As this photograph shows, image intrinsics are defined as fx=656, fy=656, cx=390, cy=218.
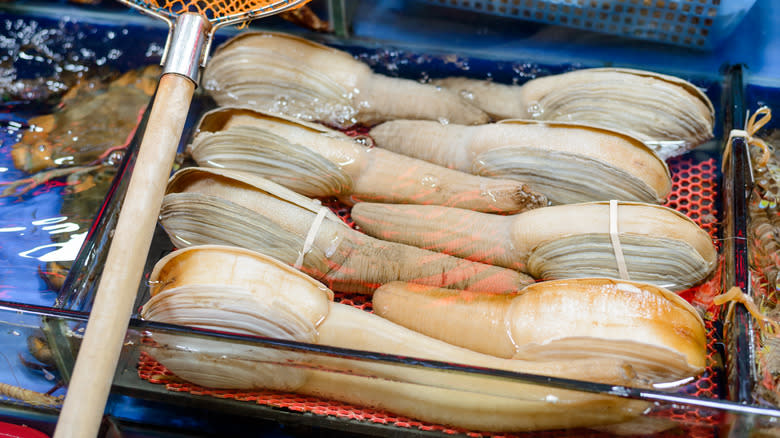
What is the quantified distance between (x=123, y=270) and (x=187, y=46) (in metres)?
0.45

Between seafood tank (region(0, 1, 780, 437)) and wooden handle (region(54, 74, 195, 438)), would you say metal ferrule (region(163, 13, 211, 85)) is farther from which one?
seafood tank (region(0, 1, 780, 437))

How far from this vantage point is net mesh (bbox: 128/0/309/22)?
131cm

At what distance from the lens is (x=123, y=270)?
104cm

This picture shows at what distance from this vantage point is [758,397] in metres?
1.08

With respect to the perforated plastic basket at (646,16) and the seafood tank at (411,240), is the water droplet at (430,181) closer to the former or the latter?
the seafood tank at (411,240)

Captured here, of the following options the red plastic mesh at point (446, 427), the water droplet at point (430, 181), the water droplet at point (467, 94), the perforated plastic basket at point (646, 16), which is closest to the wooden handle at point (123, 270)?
the red plastic mesh at point (446, 427)

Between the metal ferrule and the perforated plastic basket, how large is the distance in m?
0.90

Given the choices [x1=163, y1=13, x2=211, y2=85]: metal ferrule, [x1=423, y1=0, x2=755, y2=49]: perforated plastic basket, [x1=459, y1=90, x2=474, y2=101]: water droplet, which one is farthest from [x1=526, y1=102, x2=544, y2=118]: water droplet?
[x1=163, y1=13, x2=211, y2=85]: metal ferrule

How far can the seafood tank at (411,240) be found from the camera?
3.65 feet

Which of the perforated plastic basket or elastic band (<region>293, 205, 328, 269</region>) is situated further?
the perforated plastic basket

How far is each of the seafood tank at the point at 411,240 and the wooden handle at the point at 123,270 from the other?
96 mm

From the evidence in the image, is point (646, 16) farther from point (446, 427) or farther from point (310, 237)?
point (446, 427)

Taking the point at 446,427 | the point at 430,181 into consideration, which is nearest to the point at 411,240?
the point at 430,181

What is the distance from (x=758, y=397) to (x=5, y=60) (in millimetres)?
2034
